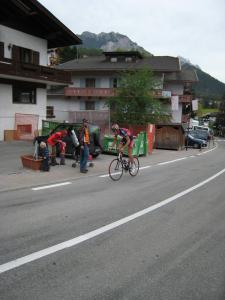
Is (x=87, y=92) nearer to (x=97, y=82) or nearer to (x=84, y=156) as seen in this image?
(x=97, y=82)

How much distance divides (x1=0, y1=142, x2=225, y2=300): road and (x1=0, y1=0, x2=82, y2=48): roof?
18.4 metres

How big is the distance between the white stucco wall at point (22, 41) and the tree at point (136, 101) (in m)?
6.07

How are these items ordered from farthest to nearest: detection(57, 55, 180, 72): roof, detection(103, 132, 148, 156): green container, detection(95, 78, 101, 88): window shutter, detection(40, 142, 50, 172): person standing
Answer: detection(95, 78, 101, 88): window shutter, detection(57, 55, 180, 72): roof, detection(103, 132, 148, 156): green container, detection(40, 142, 50, 172): person standing

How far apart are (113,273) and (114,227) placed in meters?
2.20

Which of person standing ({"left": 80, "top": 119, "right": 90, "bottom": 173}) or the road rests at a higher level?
person standing ({"left": 80, "top": 119, "right": 90, "bottom": 173})

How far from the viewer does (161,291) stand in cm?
463

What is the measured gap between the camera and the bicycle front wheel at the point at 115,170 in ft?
44.5

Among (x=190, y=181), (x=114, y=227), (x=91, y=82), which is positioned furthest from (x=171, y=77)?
(x=114, y=227)

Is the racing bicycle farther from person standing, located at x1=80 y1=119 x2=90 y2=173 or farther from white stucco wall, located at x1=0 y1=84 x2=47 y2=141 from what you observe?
white stucco wall, located at x1=0 y1=84 x2=47 y2=141

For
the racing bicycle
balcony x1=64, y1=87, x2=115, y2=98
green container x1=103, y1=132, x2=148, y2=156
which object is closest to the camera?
the racing bicycle

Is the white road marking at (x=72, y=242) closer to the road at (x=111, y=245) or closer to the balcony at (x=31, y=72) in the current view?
the road at (x=111, y=245)

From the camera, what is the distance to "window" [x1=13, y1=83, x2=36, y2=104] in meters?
28.4

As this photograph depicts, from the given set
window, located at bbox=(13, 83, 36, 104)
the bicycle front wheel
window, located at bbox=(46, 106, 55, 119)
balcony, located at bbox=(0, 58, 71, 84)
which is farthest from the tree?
the bicycle front wheel

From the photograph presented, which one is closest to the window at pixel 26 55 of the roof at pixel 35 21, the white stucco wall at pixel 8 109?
the roof at pixel 35 21
